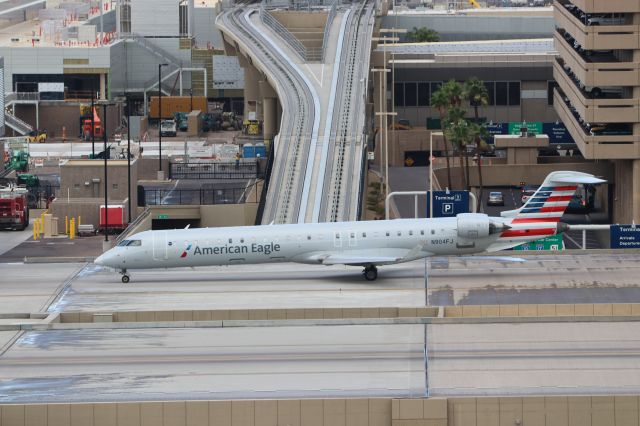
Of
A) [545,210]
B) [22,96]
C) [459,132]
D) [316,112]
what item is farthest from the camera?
[22,96]

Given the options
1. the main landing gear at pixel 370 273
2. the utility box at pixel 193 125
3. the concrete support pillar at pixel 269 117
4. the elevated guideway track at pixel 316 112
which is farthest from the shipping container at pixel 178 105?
the main landing gear at pixel 370 273

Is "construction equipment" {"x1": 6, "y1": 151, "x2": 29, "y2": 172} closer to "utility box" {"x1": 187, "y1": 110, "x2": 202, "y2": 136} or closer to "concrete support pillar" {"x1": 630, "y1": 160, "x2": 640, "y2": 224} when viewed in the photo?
"utility box" {"x1": 187, "y1": 110, "x2": 202, "y2": 136}

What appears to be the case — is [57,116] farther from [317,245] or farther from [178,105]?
[317,245]

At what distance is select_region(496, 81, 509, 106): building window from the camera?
169 m

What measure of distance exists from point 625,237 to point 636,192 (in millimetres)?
27530

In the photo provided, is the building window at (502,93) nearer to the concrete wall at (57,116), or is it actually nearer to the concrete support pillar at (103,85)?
the concrete wall at (57,116)

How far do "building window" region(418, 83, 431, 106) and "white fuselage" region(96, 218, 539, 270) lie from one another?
89.1m

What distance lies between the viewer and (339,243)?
80438 mm

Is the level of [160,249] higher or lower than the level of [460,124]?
lower

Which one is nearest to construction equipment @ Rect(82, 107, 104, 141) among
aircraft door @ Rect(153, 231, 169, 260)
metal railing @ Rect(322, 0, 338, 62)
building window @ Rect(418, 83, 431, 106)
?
metal railing @ Rect(322, 0, 338, 62)

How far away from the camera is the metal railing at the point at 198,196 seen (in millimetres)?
115375

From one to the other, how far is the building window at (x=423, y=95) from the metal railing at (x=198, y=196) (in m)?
50.6

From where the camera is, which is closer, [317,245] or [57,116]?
[317,245]

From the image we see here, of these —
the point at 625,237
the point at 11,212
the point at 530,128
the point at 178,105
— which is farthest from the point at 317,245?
the point at 178,105
